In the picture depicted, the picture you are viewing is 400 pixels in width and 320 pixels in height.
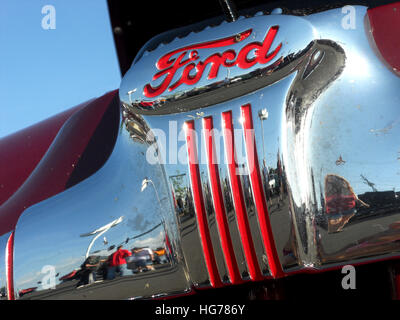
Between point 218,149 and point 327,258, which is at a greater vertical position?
point 218,149

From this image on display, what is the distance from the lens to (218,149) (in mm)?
745

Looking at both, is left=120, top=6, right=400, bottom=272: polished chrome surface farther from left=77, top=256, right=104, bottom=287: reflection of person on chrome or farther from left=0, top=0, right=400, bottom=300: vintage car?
left=77, top=256, right=104, bottom=287: reflection of person on chrome

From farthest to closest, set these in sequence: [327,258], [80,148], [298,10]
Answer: [80,148], [298,10], [327,258]

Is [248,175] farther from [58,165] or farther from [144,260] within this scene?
[58,165]

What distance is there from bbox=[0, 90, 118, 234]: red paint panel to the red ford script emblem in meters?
0.35

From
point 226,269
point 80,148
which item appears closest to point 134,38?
point 80,148

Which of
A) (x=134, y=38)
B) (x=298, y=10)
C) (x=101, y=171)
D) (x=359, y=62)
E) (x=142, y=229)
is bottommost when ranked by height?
(x=142, y=229)

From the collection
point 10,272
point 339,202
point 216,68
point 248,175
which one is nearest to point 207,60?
point 216,68

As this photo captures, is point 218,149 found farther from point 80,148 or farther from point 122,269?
point 80,148

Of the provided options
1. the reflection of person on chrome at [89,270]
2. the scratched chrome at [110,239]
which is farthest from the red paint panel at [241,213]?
the reflection of person on chrome at [89,270]

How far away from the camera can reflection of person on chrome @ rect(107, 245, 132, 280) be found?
773 millimetres

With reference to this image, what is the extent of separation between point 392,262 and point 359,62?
326mm

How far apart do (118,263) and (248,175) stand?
0.84ft

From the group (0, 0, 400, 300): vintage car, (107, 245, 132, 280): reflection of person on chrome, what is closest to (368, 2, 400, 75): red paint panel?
(0, 0, 400, 300): vintage car
